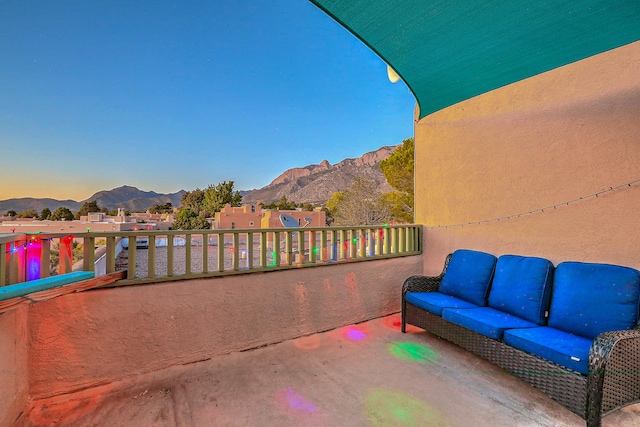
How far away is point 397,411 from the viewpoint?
1.97 m

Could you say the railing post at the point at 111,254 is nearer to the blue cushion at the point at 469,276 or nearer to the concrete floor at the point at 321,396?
the concrete floor at the point at 321,396

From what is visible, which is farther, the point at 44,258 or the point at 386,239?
the point at 386,239

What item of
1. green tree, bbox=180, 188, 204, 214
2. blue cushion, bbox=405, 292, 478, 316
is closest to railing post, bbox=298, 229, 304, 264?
blue cushion, bbox=405, 292, 478, 316

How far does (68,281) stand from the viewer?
1.84 meters

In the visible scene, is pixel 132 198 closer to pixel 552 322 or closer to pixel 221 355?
pixel 221 355

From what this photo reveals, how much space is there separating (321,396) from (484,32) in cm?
336

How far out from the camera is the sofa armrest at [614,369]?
1625 mm

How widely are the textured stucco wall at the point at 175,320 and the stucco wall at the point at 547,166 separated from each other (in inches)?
77.4

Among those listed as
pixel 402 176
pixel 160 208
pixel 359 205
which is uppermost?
pixel 402 176

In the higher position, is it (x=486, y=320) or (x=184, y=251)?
(x=184, y=251)

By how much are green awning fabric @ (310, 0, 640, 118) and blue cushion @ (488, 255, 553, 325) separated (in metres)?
2.01

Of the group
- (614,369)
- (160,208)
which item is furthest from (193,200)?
(614,369)

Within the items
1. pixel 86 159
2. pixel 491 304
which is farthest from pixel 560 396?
pixel 86 159

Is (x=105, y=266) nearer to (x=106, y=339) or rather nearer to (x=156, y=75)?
(x=106, y=339)
